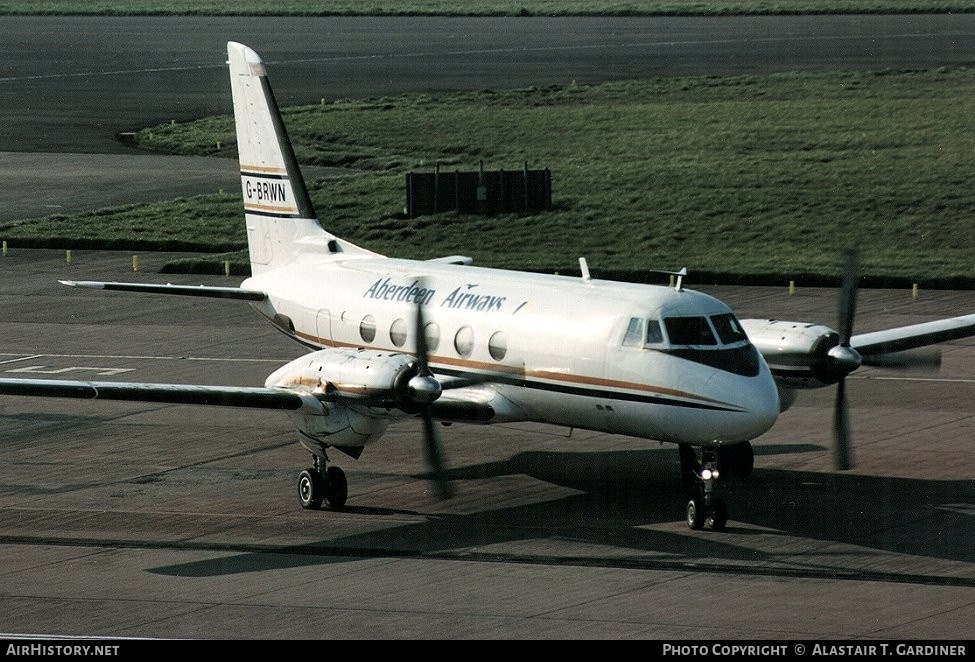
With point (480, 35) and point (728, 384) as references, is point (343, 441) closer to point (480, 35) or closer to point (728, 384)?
point (728, 384)

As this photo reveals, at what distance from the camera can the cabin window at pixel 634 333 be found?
25.2 meters

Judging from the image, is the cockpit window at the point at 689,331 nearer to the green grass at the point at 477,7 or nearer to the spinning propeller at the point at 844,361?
the spinning propeller at the point at 844,361

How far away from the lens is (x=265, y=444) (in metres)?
30.9

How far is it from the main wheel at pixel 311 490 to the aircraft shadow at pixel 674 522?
5.60 ft

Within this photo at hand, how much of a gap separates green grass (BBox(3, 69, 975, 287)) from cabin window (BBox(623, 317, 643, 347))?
23.6 metres

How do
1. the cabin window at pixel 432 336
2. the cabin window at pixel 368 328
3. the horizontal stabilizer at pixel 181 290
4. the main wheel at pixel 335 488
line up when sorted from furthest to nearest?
the horizontal stabilizer at pixel 181 290 < the cabin window at pixel 368 328 < the cabin window at pixel 432 336 < the main wheel at pixel 335 488

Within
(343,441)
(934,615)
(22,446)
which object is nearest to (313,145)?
(22,446)

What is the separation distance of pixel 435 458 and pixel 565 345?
2.80 m

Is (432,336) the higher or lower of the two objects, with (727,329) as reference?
lower

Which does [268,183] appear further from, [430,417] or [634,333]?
[634,333]

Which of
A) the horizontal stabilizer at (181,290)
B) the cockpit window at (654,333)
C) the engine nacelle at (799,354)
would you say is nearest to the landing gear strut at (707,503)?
the cockpit window at (654,333)

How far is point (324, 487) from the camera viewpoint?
26.3 m

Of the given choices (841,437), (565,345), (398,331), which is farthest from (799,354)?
(398,331)

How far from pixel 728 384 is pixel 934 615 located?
524cm
